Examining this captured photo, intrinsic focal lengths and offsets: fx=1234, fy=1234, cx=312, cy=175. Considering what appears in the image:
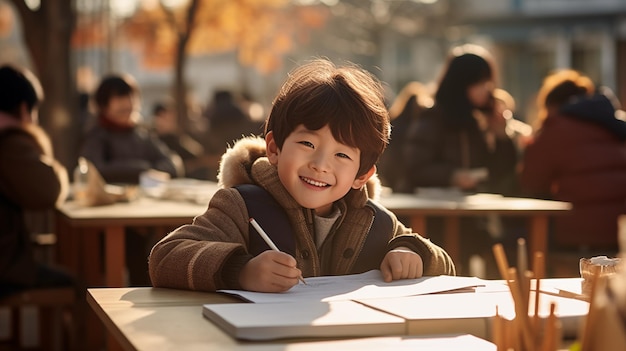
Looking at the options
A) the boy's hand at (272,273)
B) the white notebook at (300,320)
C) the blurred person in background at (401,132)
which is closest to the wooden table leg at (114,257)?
the blurred person in background at (401,132)

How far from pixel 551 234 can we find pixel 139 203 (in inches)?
95.9

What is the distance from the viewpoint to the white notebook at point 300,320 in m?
1.94

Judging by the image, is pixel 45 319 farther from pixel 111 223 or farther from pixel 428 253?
pixel 428 253

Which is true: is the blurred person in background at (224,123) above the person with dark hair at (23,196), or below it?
above

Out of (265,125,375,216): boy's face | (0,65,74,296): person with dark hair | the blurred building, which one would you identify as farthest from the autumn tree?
(265,125,375,216): boy's face

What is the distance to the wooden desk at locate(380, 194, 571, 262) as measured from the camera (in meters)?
6.23

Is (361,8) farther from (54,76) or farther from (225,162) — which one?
(225,162)

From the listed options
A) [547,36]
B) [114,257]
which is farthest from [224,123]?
[547,36]

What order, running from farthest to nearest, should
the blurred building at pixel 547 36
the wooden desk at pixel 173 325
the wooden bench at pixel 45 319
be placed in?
the blurred building at pixel 547 36
the wooden bench at pixel 45 319
the wooden desk at pixel 173 325

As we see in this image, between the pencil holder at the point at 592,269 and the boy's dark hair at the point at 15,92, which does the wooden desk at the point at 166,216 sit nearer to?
the boy's dark hair at the point at 15,92

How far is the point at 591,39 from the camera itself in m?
33.6

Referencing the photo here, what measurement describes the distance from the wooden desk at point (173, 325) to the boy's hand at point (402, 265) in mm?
278

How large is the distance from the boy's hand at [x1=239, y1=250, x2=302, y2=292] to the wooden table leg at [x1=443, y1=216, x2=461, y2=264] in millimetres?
4614

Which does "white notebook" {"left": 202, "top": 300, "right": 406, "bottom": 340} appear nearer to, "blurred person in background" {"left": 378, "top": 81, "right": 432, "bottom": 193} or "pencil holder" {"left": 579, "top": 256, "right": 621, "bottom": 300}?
"pencil holder" {"left": 579, "top": 256, "right": 621, "bottom": 300}
